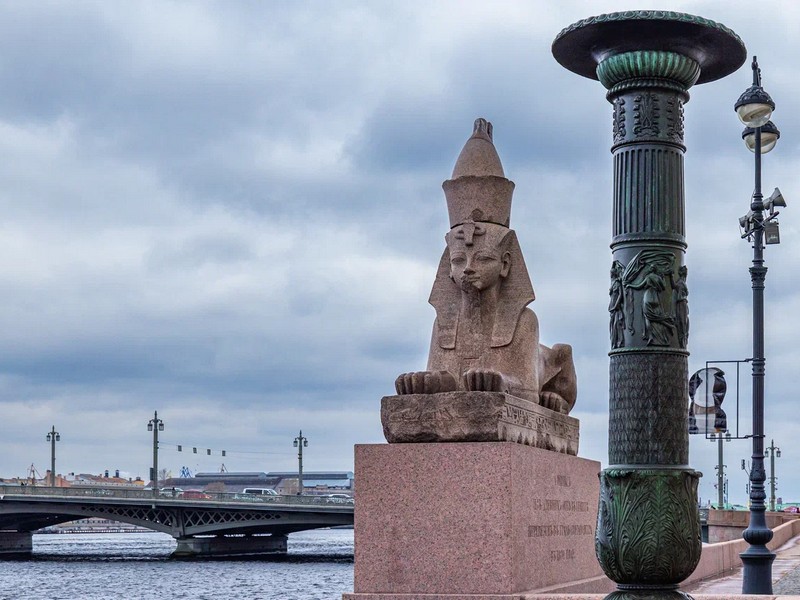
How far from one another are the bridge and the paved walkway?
1775 inches

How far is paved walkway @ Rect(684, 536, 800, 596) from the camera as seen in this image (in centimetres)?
1388

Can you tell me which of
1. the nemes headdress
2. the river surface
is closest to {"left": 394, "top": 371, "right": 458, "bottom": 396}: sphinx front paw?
the nemes headdress

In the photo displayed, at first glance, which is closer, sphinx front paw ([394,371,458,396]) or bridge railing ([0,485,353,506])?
sphinx front paw ([394,371,458,396])

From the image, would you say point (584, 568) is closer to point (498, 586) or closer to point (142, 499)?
point (498, 586)

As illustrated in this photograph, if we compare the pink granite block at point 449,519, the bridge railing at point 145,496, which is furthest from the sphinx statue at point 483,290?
the bridge railing at point 145,496

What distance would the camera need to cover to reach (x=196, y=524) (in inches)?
2815

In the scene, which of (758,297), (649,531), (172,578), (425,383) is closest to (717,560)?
(758,297)

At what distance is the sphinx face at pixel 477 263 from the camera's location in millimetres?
11195

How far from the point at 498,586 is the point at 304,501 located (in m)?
60.3

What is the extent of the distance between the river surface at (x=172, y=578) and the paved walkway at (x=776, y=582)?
65.7 ft

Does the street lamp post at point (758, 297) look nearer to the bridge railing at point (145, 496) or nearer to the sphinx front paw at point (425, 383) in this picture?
the sphinx front paw at point (425, 383)

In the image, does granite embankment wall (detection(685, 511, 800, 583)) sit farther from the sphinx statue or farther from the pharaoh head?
the pharaoh head

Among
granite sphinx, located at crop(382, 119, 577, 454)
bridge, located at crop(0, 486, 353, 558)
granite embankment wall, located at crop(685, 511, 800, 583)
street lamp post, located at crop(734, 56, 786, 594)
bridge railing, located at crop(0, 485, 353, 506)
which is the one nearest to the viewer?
granite sphinx, located at crop(382, 119, 577, 454)

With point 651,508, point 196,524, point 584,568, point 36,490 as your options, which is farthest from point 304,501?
point 651,508
